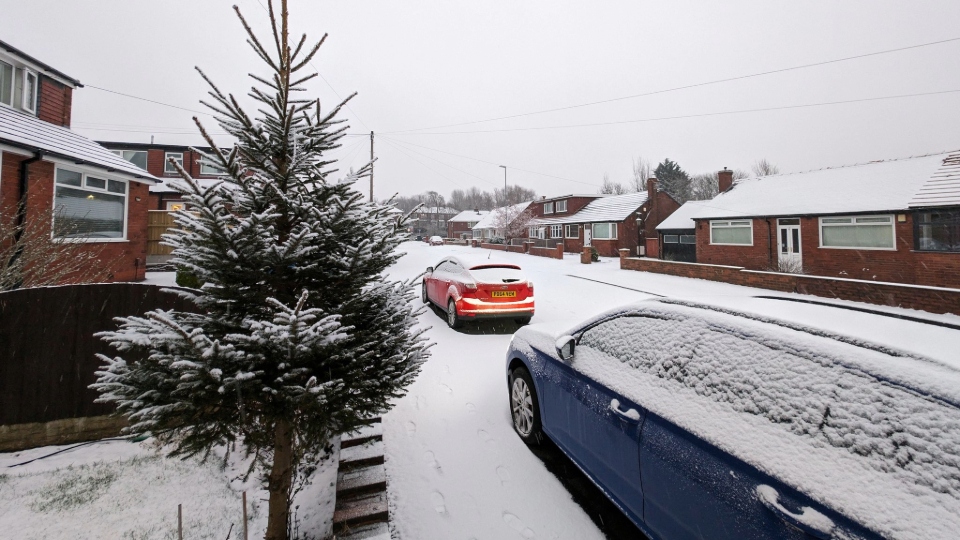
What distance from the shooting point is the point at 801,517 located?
1.47m

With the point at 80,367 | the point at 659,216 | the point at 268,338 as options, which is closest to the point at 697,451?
the point at 268,338

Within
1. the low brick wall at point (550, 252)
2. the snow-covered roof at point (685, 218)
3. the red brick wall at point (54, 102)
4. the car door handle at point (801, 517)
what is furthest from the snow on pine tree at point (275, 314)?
the snow-covered roof at point (685, 218)

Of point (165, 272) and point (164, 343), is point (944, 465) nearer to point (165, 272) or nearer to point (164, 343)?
point (164, 343)

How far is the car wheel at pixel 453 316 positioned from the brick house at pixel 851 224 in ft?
53.8

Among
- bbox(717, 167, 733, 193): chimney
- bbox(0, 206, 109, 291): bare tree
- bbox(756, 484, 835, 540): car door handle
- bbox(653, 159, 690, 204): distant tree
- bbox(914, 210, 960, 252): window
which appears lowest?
bbox(756, 484, 835, 540): car door handle

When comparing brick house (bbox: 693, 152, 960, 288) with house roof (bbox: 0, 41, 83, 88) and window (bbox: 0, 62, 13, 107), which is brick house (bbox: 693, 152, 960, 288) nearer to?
house roof (bbox: 0, 41, 83, 88)

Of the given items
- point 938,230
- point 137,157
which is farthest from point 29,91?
point 938,230

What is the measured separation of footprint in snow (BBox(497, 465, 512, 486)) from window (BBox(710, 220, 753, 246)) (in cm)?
2106

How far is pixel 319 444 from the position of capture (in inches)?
89.5

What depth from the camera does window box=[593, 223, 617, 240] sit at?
29422 millimetres

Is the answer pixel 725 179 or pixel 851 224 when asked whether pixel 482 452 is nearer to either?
pixel 851 224

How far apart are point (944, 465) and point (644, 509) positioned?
1.36 m

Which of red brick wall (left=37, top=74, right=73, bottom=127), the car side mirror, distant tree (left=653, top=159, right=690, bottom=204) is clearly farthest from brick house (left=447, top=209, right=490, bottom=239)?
the car side mirror

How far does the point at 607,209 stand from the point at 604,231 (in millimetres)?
3005
